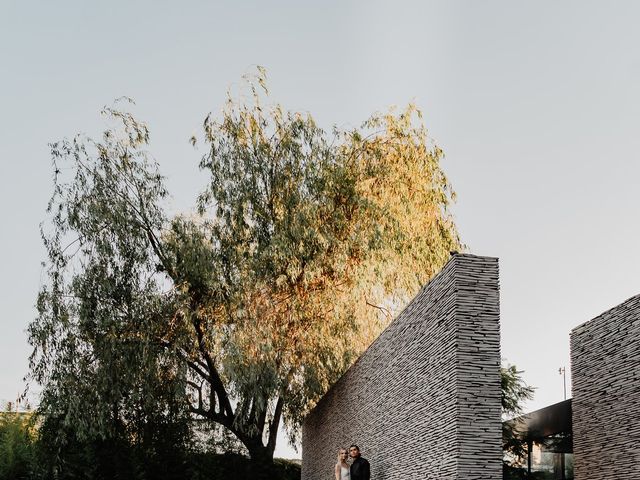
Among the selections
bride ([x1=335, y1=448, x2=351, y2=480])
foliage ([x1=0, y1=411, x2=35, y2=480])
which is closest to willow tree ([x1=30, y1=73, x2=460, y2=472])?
foliage ([x1=0, y1=411, x2=35, y2=480])

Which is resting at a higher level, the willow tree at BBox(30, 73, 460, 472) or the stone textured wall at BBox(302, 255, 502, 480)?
the willow tree at BBox(30, 73, 460, 472)

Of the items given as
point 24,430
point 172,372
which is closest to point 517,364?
point 172,372

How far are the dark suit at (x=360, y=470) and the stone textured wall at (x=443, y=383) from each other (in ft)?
0.46

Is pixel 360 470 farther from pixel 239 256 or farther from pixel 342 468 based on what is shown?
pixel 239 256

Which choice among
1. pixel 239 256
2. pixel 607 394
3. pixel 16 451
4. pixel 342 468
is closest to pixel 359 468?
pixel 342 468

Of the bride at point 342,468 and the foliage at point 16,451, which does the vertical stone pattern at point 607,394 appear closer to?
the bride at point 342,468

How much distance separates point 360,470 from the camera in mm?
9445

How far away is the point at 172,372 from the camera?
15.2 m

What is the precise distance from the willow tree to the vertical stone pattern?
15.8ft

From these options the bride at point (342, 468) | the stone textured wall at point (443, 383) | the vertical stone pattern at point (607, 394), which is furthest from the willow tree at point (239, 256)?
the vertical stone pattern at point (607, 394)

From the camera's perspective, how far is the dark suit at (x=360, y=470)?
31.0 feet

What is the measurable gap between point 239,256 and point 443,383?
27.6 feet

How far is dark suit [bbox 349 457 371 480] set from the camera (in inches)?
372

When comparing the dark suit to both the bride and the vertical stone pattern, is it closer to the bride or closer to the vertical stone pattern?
the bride
